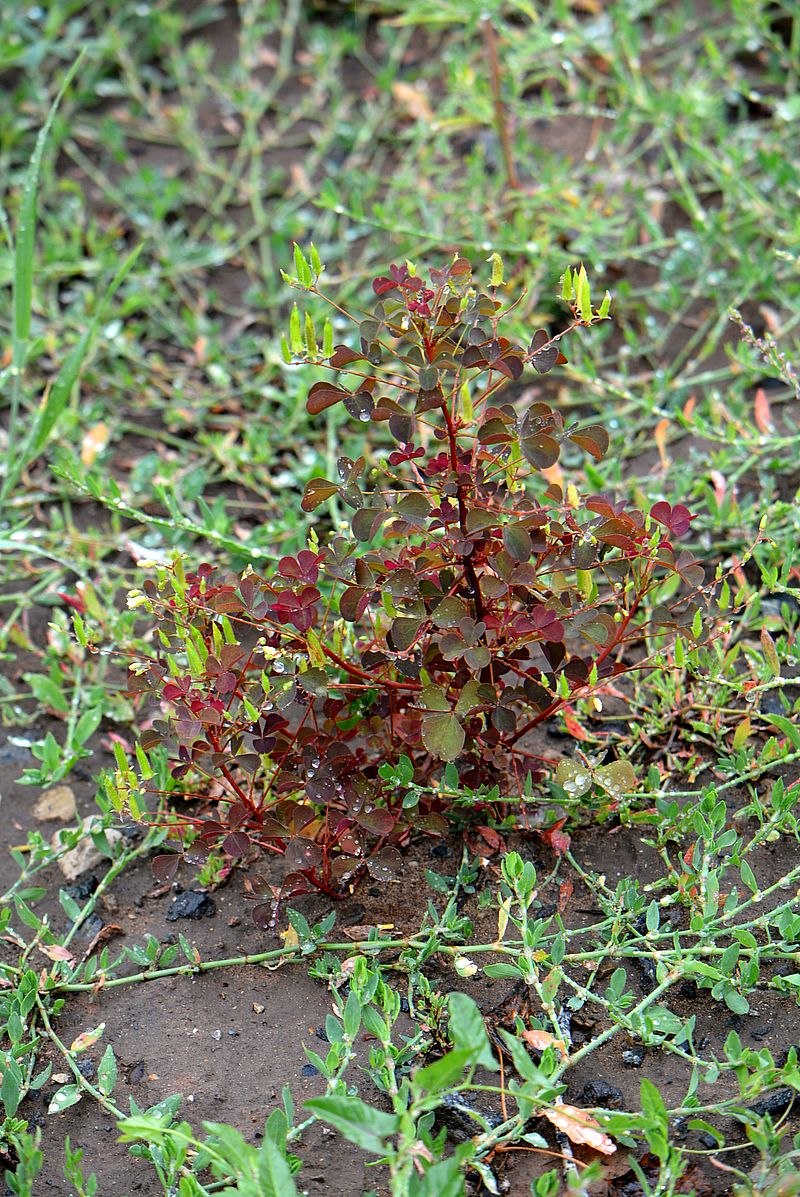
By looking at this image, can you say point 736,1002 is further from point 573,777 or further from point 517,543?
point 517,543

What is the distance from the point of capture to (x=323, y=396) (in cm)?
193

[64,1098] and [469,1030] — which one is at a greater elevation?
[469,1030]

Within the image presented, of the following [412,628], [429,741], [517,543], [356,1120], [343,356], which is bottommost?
[356,1120]

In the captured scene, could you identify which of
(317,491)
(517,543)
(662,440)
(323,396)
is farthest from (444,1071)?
(662,440)

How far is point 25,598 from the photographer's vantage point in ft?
8.95

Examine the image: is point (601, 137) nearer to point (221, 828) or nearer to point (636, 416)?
point (636, 416)

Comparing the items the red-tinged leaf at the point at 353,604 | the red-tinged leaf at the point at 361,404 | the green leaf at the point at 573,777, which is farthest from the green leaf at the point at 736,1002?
the red-tinged leaf at the point at 361,404

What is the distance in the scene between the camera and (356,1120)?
1531 mm

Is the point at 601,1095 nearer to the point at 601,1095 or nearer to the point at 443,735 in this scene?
the point at 601,1095

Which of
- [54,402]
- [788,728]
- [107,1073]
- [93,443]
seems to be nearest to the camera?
[107,1073]

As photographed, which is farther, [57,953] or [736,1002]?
[57,953]

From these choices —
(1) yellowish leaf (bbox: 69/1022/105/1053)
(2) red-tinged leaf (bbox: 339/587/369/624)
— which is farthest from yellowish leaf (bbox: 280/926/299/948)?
(2) red-tinged leaf (bbox: 339/587/369/624)

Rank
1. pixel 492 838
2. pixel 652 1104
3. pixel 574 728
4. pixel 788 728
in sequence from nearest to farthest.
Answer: pixel 652 1104
pixel 788 728
pixel 492 838
pixel 574 728

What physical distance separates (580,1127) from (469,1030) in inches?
11.9
